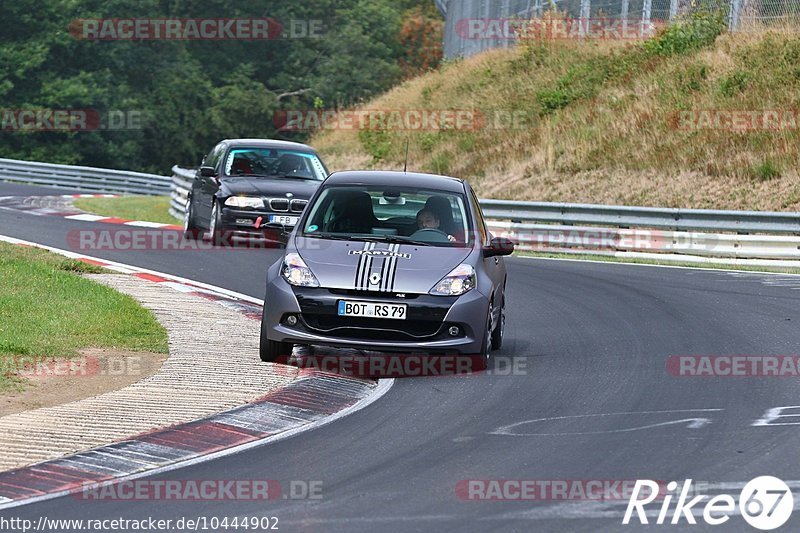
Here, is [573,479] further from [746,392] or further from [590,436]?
[746,392]

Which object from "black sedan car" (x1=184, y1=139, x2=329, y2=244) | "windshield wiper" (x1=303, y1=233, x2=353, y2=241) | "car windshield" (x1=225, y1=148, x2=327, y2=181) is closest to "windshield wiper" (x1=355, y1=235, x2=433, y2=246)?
"windshield wiper" (x1=303, y1=233, x2=353, y2=241)

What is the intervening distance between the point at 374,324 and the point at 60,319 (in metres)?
3.43

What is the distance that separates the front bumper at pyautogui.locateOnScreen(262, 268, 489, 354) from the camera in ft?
35.8

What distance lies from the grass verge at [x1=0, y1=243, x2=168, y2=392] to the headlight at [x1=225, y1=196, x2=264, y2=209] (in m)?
5.12

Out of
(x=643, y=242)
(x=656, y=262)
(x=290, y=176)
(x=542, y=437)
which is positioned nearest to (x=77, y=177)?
(x=290, y=176)

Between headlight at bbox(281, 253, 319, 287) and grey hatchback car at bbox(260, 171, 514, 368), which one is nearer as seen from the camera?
grey hatchback car at bbox(260, 171, 514, 368)

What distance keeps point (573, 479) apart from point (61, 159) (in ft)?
173

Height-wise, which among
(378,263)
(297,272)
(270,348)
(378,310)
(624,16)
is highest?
(624,16)

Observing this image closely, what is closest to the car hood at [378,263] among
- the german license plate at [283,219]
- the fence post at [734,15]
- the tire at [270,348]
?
the tire at [270,348]

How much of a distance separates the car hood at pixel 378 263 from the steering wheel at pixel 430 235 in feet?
0.79

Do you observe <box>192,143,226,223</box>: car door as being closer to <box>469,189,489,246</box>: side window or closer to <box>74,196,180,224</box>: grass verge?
<box>74,196,180,224</box>: grass verge

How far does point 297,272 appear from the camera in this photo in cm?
1121

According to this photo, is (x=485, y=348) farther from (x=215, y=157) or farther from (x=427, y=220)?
(x=215, y=157)

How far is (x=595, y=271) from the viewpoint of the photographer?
21.1m
